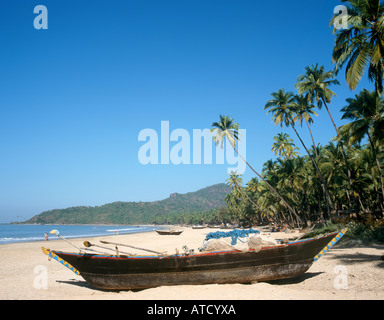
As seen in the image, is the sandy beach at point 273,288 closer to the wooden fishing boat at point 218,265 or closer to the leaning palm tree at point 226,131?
the wooden fishing boat at point 218,265

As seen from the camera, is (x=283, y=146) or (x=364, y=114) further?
(x=283, y=146)

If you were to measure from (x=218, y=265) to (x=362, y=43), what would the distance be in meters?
12.2

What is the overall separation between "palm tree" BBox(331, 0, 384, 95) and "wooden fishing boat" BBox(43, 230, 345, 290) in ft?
25.3

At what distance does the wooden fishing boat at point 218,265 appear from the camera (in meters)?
7.32

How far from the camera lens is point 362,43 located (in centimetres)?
1138

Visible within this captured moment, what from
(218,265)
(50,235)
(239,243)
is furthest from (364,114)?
(50,235)

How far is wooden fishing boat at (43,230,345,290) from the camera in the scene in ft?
24.0

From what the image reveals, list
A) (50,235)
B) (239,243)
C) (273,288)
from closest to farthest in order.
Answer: (273,288) → (239,243) → (50,235)

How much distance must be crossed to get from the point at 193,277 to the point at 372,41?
12901mm

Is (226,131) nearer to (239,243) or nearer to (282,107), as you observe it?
(282,107)

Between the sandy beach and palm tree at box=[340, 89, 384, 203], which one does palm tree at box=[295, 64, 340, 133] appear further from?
the sandy beach

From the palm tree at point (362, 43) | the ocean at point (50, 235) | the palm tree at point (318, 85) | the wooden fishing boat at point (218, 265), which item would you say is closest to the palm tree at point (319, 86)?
the palm tree at point (318, 85)

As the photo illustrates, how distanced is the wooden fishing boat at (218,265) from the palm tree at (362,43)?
7726 mm
